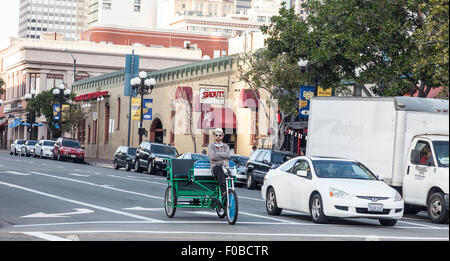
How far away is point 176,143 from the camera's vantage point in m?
62.7

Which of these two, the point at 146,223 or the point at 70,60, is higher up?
the point at 70,60

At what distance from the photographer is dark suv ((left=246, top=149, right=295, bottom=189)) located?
33.7 m

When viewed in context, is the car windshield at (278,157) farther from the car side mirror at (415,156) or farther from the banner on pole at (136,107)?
the banner on pole at (136,107)

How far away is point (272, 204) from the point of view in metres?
20.4

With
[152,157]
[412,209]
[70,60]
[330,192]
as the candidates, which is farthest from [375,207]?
[70,60]

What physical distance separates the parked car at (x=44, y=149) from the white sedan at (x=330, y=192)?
159 feet

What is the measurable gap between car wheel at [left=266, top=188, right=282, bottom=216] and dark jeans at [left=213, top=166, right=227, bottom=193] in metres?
2.94

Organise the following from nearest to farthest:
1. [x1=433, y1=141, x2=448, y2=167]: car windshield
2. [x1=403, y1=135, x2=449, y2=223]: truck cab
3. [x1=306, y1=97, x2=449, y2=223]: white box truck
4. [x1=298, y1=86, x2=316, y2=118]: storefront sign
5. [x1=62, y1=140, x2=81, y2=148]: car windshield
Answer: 1. [x1=403, y1=135, x2=449, y2=223]: truck cab
2. [x1=433, y1=141, x2=448, y2=167]: car windshield
3. [x1=306, y1=97, x2=449, y2=223]: white box truck
4. [x1=298, y1=86, x2=316, y2=118]: storefront sign
5. [x1=62, y1=140, x2=81, y2=148]: car windshield

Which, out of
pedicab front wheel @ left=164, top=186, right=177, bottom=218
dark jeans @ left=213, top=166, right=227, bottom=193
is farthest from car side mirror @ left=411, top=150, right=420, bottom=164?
pedicab front wheel @ left=164, top=186, right=177, bottom=218

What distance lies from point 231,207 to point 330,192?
2.18 metres

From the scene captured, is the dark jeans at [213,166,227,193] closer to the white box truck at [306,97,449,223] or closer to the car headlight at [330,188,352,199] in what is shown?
the car headlight at [330,188,352,199]

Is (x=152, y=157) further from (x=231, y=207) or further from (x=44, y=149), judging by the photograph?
(x=231, y=207)

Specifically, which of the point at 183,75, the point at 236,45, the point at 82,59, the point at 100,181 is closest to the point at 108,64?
the point at 82,59
